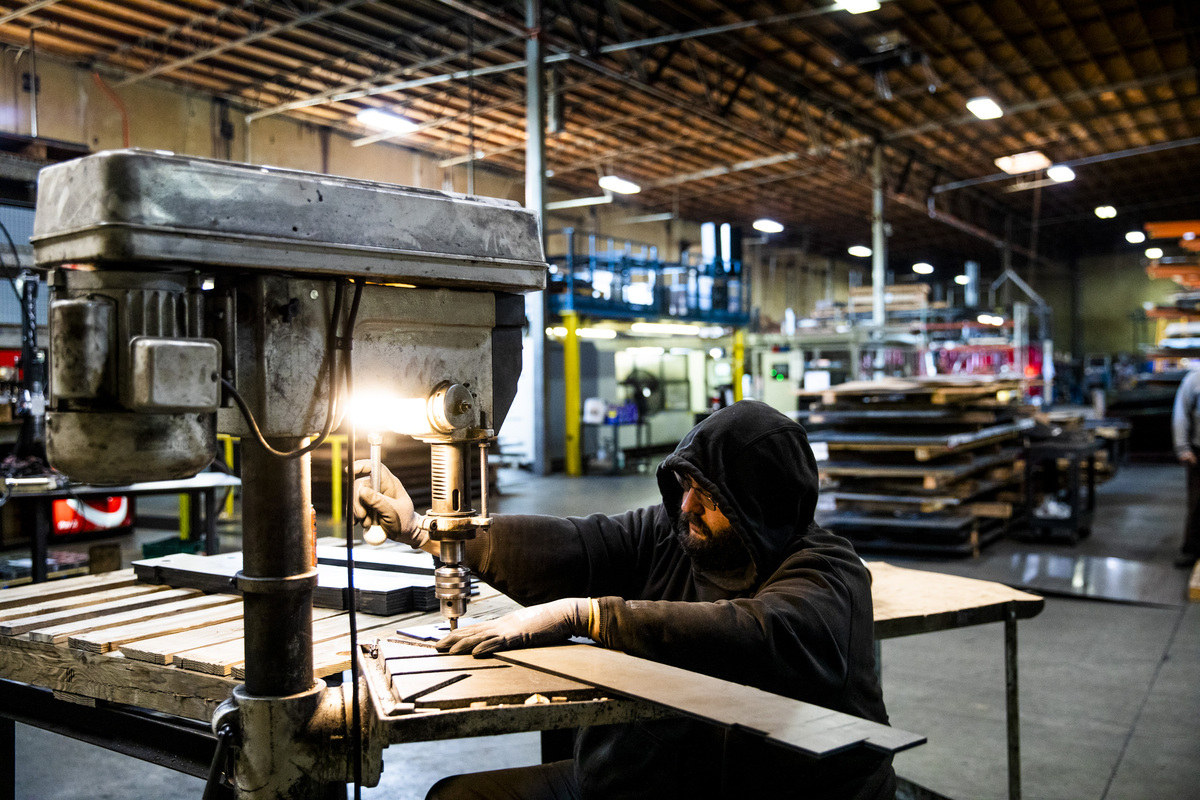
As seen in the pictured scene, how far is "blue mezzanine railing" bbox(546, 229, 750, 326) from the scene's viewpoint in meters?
13.8

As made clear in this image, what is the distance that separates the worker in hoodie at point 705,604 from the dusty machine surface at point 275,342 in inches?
13.3

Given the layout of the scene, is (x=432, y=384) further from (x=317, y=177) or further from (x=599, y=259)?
(x=599, y=259)

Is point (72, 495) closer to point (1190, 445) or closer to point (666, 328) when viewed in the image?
point (1190, 445)

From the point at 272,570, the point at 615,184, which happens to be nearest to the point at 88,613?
the point at 272,570

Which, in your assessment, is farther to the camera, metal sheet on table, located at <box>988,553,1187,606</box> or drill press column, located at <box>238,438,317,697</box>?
metal sheet on table, located at <box>988,553,1187,606</box>

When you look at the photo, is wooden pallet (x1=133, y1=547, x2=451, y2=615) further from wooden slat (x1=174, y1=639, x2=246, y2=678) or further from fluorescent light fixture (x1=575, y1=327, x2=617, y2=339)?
fluorescent light fixture (x1=575, y1=327, x2=617, y2=339)

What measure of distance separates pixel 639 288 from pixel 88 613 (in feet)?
47.3

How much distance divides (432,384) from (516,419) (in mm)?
13419

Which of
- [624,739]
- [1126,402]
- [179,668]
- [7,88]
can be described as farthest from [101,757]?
[1126,402]

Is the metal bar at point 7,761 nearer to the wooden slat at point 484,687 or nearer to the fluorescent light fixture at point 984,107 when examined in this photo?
the wooden slat at point 484,687

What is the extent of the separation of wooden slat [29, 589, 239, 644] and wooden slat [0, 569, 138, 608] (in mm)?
247

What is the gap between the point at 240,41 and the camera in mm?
10977

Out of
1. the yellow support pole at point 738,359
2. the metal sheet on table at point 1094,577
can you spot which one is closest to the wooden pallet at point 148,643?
the metal sheet on table at point 1094,577

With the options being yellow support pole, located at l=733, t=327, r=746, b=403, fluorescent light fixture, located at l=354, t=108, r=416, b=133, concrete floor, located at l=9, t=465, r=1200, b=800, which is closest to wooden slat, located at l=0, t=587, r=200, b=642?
concrete floor, located at l=9, t=465, r=1200, b=800
